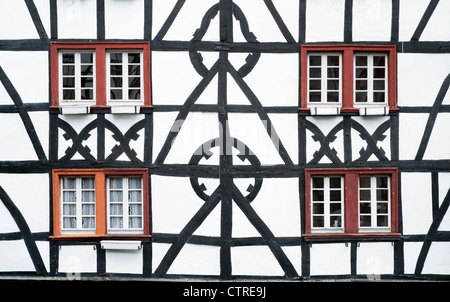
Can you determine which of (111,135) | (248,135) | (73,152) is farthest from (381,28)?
(73,152)

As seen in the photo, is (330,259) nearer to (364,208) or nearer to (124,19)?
(364,208)

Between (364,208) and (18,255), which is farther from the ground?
(364,208)

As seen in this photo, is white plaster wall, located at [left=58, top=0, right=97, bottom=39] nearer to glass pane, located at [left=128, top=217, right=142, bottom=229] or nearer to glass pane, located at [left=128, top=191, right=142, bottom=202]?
glass pane, located at [left=128, top=191, right=142, bottom=202]

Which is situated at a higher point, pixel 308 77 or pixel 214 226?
pixel 308 77

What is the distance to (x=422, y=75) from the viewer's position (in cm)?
1002

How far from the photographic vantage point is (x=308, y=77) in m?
10.1

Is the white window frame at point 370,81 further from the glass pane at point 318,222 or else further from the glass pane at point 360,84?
the glass pane at point 318,222

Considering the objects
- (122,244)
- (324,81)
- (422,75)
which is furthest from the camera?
(324,81)

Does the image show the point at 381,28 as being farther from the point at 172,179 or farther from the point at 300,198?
the point at 172,179

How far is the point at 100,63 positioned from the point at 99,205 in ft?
8.53

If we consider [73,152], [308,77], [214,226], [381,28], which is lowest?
[214,226]

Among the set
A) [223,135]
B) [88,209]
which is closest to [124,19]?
[223,135]

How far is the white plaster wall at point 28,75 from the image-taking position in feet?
32.7
